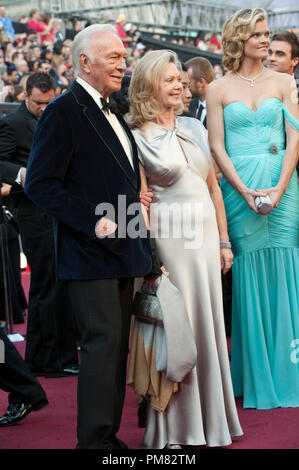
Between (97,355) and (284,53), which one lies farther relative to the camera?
(284,53)

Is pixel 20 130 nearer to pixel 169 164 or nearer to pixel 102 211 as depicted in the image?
pixel 169 164

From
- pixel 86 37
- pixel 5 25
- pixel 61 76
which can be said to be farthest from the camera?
pixel 5 25

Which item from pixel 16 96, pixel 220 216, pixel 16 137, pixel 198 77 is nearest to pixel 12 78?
pixel 16 96

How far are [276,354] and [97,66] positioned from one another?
207 centimetres

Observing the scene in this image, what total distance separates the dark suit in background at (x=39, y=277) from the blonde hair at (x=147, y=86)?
1.70m

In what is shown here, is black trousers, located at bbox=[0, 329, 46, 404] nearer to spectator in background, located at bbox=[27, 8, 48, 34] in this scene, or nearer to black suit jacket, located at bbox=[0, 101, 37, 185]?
black suit jacket, located at bbox=[0, 101, 37, 185]

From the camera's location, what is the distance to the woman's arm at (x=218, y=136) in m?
4.34

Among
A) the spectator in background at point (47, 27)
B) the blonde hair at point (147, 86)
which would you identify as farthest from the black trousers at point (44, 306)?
the spectator in background at point (47, 27)

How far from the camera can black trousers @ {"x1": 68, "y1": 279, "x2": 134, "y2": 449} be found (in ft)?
10.1

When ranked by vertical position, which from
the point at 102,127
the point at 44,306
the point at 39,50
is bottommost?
the point at 44,306

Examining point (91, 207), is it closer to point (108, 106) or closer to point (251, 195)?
point (108, 106)

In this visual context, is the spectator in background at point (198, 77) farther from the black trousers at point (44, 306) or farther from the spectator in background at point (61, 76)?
the spectator in background at point (61, 76)

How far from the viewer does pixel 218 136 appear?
173 inches

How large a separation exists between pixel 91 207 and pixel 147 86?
0.80m
